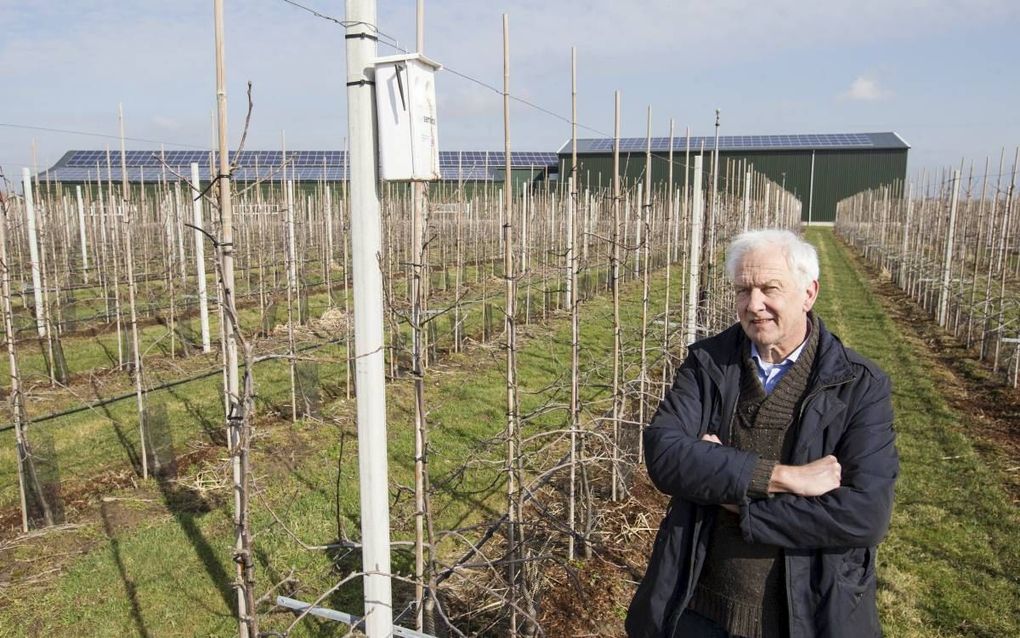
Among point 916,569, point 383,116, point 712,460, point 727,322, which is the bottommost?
point 916,569

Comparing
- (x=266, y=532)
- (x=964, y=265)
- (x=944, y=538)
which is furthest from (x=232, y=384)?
(x=964, y=265)

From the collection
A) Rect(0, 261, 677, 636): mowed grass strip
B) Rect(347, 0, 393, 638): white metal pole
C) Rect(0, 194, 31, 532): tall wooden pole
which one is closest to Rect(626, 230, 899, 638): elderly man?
Rect(347, 0, 393, 638): white metal pole

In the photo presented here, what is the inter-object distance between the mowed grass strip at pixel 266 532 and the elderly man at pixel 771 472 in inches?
47.1

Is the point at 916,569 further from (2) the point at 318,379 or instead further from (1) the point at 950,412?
(2) the point at 318,379

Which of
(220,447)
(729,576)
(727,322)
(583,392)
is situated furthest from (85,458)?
(727,322)

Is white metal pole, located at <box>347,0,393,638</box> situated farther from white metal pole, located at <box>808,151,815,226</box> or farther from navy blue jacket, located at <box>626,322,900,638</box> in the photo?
white metal pole, located at <box>808,151,815,226</box>

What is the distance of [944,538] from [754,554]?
3.57 metres

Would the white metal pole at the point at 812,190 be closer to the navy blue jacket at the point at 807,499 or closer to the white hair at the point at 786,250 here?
the white hair at the point at 786,250

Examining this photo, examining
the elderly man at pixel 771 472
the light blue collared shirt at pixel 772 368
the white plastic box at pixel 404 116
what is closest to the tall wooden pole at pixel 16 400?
the white plastic box at pixel 404 116

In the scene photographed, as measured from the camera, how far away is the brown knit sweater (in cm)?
182

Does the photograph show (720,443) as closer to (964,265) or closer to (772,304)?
(772,304)

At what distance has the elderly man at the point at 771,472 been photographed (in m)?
1.72

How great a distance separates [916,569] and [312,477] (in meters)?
4.05

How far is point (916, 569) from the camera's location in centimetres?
420
